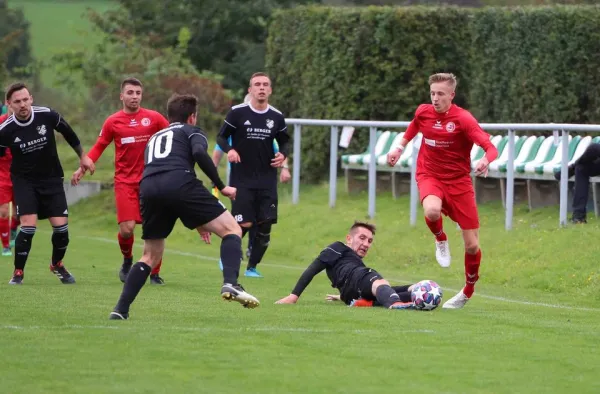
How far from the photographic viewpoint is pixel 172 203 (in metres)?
10.9

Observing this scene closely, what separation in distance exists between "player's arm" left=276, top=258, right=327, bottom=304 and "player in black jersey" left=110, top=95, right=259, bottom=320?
159cm

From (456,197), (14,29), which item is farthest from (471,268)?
(14,29)

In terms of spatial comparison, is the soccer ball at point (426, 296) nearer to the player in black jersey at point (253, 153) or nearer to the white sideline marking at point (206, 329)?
the white sideline marking at point (206, 329)

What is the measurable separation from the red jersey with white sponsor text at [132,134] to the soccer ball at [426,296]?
410 cm

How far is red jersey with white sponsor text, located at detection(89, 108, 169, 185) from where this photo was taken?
15328mm

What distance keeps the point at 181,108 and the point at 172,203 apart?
886 millimetres

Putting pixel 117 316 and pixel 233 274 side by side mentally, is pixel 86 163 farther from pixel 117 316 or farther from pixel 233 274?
pixel 233 274

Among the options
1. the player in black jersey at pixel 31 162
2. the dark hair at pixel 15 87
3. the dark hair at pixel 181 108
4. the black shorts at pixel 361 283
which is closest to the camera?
the dark hair at pixel 181 108

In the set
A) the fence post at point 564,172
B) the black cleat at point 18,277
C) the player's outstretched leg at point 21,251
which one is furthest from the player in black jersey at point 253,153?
the fence post at point 564,172

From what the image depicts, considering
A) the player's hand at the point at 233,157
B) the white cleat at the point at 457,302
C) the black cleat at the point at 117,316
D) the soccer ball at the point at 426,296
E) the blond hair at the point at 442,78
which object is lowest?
the white cleat at the point at 457,302

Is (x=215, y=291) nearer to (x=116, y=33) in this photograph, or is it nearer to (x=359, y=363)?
(x=359, y=363)

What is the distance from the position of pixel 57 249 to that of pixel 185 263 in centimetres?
395

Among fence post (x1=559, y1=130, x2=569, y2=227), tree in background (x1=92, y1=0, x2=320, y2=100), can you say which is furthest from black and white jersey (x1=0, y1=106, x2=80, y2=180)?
tree in background (x1=92, y1=0, x2=320, y2=100)

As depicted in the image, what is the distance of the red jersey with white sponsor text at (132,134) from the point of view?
15.3 meters
